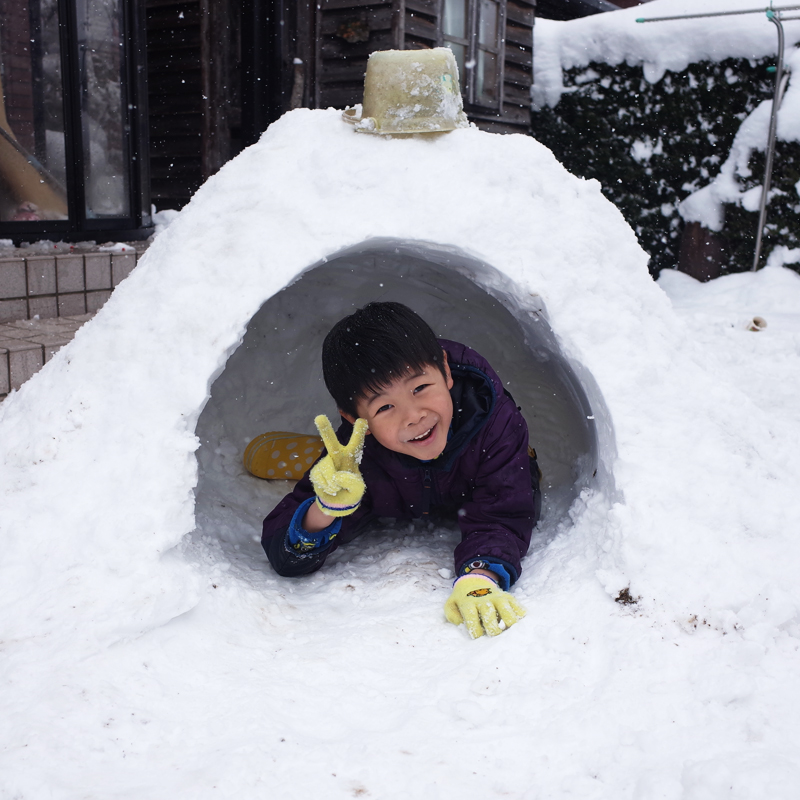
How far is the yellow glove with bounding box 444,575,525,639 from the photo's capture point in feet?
5.55

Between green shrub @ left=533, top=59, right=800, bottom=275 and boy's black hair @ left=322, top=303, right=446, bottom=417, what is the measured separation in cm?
491

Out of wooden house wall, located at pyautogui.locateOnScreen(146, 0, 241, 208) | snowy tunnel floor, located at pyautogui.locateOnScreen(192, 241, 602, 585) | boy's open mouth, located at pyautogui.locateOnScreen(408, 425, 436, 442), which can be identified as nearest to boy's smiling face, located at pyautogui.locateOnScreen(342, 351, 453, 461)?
boy's open mouth, located at pyautogui.locateOnScreen(408, 425, 436, 442)

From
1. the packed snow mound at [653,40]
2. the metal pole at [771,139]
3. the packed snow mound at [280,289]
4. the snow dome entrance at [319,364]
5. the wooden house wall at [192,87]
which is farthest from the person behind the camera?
the packed snow mound at [653,40]

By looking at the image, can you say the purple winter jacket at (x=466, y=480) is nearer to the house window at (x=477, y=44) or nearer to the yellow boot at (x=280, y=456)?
the yellow boot at (x=280, y=456)

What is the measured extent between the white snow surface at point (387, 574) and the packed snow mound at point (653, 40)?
15.8 ft

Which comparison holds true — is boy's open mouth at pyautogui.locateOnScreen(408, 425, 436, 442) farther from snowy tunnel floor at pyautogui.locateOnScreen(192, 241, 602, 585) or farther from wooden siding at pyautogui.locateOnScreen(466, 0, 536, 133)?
wooden siding at pyautogui.locateOnScreen(466, 0, 536, 133)

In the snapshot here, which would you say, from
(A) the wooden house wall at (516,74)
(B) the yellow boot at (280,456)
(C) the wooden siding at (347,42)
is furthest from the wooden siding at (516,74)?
(B) the yellow boot at (280,456)

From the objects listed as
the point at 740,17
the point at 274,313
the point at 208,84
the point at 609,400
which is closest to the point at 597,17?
the point at 740,17

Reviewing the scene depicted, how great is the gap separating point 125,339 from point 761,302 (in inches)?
195

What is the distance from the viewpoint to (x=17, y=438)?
73.2 inches

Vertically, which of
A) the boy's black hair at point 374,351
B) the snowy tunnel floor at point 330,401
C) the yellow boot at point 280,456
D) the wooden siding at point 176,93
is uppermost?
the wooden siding at point 176,93

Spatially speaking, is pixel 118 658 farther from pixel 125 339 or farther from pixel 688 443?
pixel 688 443

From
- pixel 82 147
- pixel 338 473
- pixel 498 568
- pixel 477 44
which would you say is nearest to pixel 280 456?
pixel 338 473

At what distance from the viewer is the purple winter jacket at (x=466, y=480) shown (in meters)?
2.02
